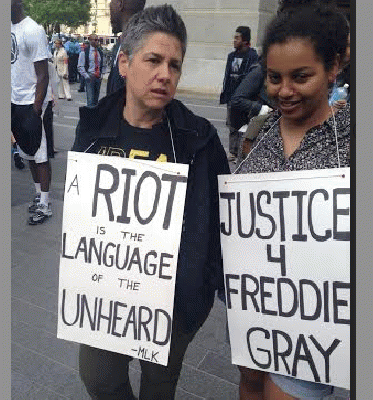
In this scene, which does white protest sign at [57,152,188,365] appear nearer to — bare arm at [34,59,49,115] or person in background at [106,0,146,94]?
person in background at [106,0,146,94]

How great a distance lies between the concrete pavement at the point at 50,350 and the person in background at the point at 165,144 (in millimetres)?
731

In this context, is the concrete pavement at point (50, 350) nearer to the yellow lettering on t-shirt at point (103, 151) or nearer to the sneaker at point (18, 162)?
the yellow lettering on t-shirt at point (103, 151)

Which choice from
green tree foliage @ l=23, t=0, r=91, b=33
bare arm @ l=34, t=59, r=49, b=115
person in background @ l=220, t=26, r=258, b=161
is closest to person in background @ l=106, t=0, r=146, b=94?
bare arm @ l=34, t=59, r=49, b=115

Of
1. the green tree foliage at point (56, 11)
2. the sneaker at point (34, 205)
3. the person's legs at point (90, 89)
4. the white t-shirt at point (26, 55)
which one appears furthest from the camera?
the green tree foliage at point (56, 11)

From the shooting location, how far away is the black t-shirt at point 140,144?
1707mm

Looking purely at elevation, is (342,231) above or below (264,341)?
above

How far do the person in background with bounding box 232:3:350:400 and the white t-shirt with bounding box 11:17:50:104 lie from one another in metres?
3.08

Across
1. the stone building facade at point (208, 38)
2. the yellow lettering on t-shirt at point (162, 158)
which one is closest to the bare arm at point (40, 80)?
the yellow lettering on t-shirt at point (162, 158)

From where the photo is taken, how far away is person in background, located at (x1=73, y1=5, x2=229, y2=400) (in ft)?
5.42

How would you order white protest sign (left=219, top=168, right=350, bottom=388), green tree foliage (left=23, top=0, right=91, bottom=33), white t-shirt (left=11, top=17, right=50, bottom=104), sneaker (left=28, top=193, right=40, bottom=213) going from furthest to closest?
green tree foliage (left=23, top=0, right=91, bottom=33), sneaker (left=28, top=193, right=40, bottom=213), white t-shirt (left=11, top=17, right=50, bottom=104), white protest sign (left=219, top=168, right=350, bottom=388)

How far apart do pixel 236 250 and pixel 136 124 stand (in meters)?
0.53

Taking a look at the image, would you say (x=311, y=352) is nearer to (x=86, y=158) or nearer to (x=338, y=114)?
(x=338, y=114)

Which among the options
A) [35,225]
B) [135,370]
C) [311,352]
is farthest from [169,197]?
[35,225]

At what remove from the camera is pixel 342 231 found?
1466 millimetres
